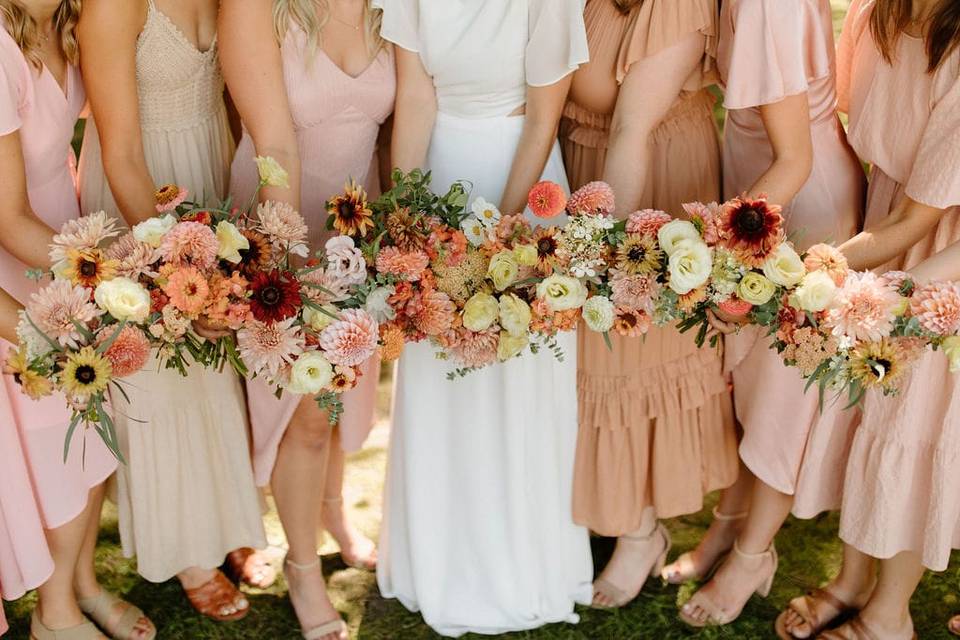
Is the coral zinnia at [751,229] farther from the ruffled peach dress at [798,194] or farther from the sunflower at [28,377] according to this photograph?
the sunflower at [28,377]

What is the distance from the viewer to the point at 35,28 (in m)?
2.50

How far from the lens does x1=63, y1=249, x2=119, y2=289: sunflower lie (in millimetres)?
2166

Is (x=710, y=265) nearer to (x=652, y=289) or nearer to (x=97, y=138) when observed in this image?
(x=652, y=289)

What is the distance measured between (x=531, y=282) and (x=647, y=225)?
0.94 feet

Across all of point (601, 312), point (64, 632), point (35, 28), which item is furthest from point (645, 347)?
point (64, 632)

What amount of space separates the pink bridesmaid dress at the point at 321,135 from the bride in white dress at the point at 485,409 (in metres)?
0.08

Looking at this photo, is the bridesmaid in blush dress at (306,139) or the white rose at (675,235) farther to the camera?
the bridesmaid in blush dress at (306,139)

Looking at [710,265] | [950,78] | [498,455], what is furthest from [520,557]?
[950,78]

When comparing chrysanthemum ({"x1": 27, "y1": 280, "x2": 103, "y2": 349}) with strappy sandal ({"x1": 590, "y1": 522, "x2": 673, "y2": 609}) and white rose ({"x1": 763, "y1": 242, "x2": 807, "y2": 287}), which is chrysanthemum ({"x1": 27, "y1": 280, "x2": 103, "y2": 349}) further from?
strappy sandal ({"x1": 590, "y1": 522, "x2": 673, "y2": 609})

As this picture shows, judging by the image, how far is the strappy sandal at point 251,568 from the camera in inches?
137

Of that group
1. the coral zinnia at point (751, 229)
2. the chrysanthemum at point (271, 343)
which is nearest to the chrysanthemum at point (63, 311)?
the chrysanthemum at point (271, 343)

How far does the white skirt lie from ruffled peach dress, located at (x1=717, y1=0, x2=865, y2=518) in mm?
509

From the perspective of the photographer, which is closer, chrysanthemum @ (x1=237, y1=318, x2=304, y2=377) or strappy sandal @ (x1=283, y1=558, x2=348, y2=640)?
chrysanthemum @ (x1=237, y1=318, x2=304, y2=377)

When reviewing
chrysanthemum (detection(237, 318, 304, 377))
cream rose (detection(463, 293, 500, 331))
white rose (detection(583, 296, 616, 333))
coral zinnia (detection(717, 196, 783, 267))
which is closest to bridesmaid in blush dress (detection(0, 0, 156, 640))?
chrysanthemum (detection(237, 318, 304, 377))
